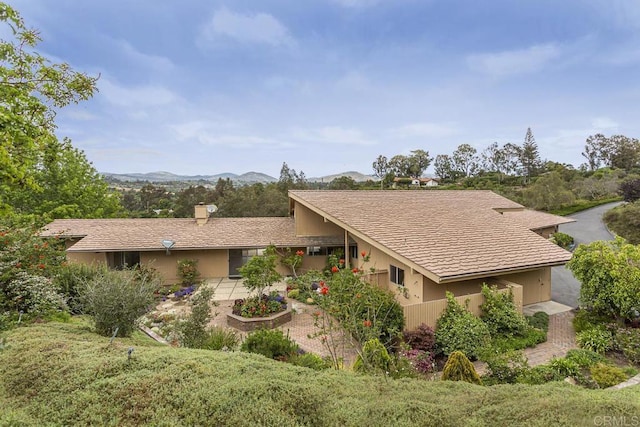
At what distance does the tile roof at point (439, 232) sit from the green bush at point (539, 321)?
1739 millimetres

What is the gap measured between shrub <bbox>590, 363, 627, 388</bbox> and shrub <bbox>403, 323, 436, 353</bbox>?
3.50 metres

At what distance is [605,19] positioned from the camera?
1522 cm

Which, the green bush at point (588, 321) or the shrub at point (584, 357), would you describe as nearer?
the shrub at point (584, 357)

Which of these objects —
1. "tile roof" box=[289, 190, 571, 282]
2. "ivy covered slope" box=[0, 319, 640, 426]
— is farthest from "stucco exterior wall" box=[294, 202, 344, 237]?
"ivy covered slope" box=[0, 319, 640, 426]

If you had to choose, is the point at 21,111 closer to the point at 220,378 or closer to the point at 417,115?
the point at 220,378

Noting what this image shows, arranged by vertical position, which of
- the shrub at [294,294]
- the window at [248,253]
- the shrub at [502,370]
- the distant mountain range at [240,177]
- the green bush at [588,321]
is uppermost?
the distant mountain range at [240,177]

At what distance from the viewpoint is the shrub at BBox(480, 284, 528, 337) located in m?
9.92

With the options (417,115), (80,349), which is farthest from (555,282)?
(80,349)

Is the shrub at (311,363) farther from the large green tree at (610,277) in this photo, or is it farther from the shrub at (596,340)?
the large green tree at (610,277)

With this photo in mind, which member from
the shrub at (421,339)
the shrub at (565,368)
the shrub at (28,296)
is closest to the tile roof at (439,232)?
the shrub at (421,339)

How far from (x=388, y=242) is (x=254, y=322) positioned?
557 cm

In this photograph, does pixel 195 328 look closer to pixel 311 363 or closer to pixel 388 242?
pixel 311 363

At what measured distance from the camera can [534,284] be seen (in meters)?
13.1

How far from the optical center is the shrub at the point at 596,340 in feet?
29.2
